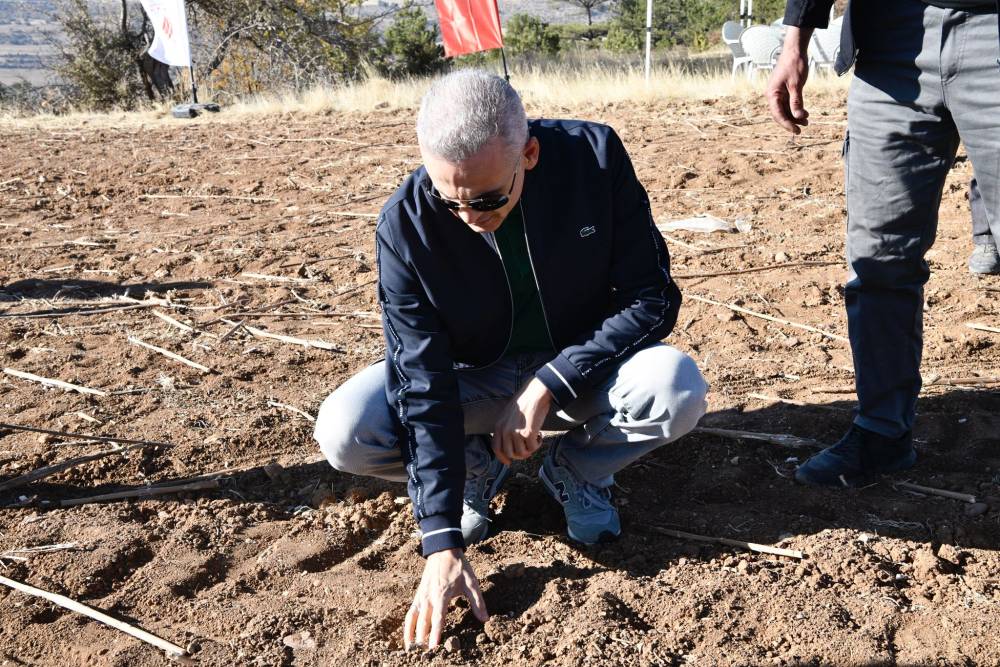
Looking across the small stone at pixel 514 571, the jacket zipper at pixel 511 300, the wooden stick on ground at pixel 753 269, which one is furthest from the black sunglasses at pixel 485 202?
the wooden stick on ground at pixel 753 269

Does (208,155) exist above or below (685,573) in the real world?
above

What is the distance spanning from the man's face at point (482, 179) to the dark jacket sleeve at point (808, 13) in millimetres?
943

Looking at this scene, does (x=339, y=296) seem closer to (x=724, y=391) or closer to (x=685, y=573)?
(x=724, y=391)

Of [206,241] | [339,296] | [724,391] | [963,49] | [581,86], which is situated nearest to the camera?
[963,49]

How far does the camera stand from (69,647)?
2.47 metres

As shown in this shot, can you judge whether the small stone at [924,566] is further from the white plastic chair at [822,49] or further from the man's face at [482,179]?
the white plastic chair at [822,49]

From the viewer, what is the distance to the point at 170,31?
1356cm

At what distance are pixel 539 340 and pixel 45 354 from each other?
2.80 m

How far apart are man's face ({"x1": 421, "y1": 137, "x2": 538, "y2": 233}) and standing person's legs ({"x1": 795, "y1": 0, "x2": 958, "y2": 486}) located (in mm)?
1038

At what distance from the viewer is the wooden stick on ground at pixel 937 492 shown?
111 inches

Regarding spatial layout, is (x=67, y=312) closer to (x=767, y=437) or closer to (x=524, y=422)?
(x=524, y=422)

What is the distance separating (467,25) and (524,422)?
32.5 feet

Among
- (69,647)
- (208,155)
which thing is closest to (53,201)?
(208,155)

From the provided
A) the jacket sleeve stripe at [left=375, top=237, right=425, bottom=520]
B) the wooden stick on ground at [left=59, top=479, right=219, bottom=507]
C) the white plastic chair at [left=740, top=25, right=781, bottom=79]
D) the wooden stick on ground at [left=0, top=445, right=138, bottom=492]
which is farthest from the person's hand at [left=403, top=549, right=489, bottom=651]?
the white plastic chair at [left=740, top=25, right=781, bottom=79]
